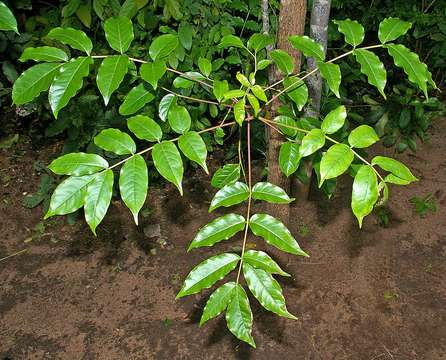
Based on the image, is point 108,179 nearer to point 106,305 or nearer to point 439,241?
point 106,305

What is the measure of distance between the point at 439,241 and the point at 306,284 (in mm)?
899

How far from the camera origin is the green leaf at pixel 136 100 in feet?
5.22

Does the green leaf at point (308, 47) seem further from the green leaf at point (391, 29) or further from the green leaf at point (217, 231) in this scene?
the green leaf at point (217, 231)

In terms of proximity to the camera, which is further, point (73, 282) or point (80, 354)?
point (73, 282)

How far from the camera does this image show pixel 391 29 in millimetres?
1582

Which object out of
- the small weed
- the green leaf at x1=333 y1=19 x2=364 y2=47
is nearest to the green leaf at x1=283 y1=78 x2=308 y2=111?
the green leaf at x1=333 y1=19 x2=364 y2=47

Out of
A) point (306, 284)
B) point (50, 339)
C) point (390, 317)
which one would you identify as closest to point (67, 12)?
point (50, 339)

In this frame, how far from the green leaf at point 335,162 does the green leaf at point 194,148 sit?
353 mm

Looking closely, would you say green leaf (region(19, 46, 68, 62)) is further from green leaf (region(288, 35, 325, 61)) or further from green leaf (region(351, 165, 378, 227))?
green leaf (region(351, 165, 378, 227))

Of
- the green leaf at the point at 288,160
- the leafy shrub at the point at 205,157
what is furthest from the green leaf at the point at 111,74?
the green leaf at the point at 288,160

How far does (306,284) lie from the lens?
8.52 ft

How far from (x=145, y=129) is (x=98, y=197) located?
0.29 metres

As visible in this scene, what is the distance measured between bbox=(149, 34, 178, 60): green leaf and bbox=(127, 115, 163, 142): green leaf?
0.81ft

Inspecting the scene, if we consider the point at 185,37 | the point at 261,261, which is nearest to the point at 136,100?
the point at 261,261
